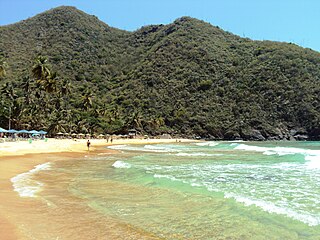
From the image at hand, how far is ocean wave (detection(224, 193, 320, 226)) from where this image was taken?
7.88m

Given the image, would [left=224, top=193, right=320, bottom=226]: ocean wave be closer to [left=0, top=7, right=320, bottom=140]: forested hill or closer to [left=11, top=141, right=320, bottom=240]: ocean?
[left=11, top=141, right=320, bottom=240]: ocean

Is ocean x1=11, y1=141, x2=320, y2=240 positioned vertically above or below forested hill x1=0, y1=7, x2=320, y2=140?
below

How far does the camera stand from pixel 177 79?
115625mm

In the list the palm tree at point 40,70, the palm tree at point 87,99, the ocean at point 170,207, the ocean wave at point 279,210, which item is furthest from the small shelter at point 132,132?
the ocean wave at point 279,210

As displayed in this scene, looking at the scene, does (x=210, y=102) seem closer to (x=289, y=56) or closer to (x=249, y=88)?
(x=249, y=88)

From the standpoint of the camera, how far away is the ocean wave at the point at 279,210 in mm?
7877

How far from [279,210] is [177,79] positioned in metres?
108

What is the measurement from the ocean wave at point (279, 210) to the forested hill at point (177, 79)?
68.6 m

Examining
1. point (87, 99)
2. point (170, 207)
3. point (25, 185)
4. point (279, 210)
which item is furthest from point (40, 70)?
point (279, 210)

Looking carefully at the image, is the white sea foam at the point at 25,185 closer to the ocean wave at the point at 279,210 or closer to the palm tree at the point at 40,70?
the ocean wave at the point at 279,210

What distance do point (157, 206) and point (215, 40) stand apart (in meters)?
129

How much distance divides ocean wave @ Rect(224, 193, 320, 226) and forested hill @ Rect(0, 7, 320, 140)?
6860 centimetres

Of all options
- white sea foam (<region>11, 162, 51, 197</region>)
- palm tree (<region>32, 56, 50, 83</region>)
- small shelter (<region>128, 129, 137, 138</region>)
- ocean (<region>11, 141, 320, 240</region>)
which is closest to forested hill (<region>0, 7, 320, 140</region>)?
small shelter (<region>128, 129, 137, 138</region>)

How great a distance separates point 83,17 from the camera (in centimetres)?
14762
